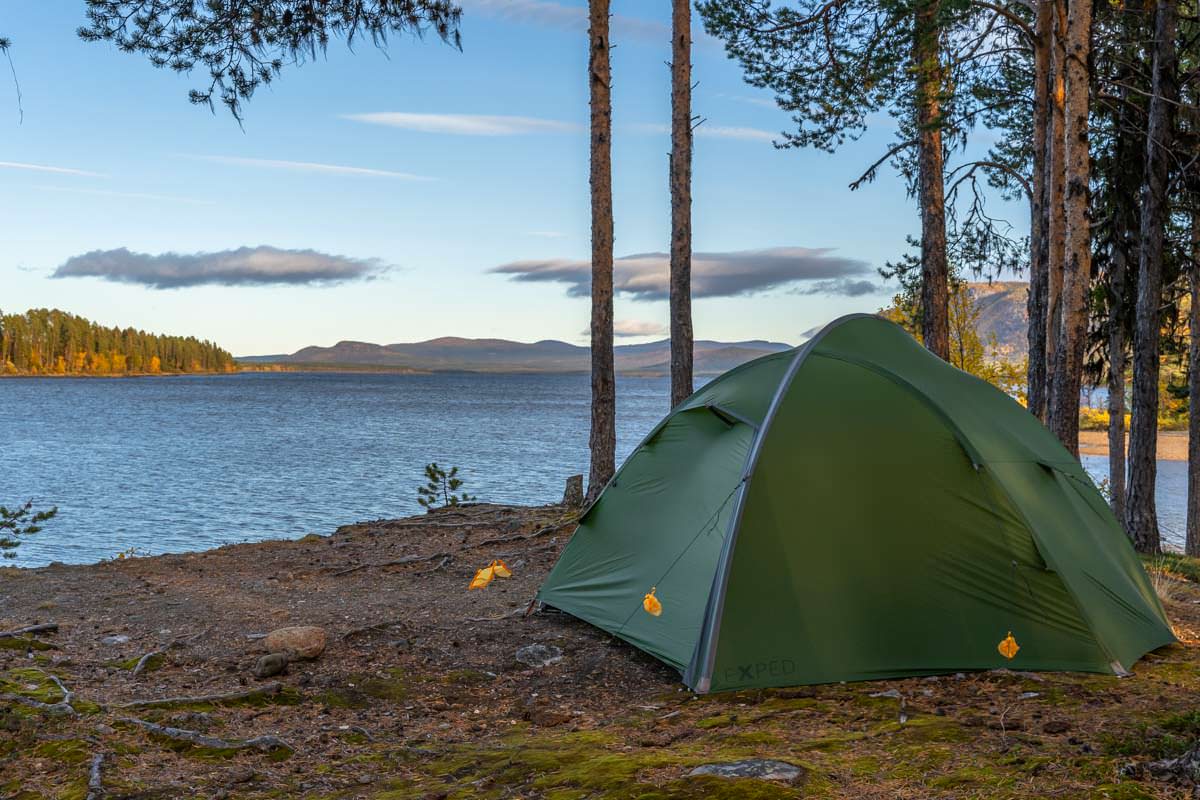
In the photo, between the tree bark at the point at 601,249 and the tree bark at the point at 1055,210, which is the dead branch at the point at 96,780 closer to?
the tree bark at the point at 601,249

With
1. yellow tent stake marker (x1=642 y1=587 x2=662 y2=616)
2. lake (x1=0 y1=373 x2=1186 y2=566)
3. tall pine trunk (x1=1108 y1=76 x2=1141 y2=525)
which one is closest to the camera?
yellow tent stake marker (x1=642 y1=587 x2=662 y2=616)

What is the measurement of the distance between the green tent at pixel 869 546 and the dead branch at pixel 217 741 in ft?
8.41

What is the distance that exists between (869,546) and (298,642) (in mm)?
4180

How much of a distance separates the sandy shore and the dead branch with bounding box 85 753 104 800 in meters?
54.9

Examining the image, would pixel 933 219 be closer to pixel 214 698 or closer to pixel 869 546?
pixel 869 546

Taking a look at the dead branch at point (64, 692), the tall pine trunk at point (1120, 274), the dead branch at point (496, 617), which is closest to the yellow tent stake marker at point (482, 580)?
the dead branch at point (496, 617)

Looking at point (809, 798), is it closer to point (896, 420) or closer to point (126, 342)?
point (896, 420)

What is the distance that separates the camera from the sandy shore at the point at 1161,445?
178 feet

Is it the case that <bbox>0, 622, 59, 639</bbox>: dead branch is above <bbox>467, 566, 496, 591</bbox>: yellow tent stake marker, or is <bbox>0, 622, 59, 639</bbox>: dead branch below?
above

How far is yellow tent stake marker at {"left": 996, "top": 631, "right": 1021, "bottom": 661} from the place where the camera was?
5723 mm

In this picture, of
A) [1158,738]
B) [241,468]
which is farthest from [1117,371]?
[241,468]

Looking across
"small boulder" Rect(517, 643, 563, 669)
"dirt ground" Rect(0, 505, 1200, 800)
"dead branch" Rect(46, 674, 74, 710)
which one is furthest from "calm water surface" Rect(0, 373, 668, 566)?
"small boulder" Rect(517, 643, 563, 669)

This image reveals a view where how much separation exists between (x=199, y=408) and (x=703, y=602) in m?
99.2

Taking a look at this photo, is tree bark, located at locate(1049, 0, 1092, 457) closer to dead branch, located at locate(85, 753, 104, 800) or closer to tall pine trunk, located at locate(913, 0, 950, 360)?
tall pine trunk, located at locate(913, 0, 950, 360)
